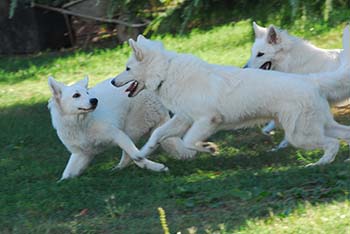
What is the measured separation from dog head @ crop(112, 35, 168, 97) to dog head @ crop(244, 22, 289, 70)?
4.76ft

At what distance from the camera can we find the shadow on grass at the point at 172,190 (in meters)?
6.52

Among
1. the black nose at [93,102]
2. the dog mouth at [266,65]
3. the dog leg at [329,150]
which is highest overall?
the black nose at [93,102]

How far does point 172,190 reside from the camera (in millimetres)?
7375

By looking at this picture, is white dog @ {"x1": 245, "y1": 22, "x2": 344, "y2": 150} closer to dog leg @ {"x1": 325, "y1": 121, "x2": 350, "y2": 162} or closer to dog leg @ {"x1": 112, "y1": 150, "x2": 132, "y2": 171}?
dog leg @ {"x1": 325, "y1": 121, "x2": 350, "y2": 162}

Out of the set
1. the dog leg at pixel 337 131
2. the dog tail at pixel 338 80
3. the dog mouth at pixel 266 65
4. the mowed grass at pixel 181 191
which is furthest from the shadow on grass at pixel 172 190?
the dog mouth at pixel 266 65

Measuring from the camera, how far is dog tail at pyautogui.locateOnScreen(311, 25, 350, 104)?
25.5ft

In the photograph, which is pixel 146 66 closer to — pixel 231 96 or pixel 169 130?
pixel 169 130

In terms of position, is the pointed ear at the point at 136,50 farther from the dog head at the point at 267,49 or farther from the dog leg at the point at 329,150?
the dog leg at the point at 329,150

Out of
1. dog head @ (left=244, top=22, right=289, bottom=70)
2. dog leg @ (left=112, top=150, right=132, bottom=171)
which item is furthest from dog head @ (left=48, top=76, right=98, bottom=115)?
dog head @ (left=244, top=22, right=289, bottom=70)

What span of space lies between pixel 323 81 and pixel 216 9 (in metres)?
1.27

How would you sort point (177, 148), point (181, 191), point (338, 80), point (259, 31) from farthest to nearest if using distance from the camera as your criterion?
point (259, 31) → point (177, 148) → point (338, 80) → point (181, 191)

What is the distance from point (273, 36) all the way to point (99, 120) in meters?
2.19

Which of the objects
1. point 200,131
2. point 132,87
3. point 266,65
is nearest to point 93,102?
point 132,87

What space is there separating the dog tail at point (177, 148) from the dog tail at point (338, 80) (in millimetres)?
1580
